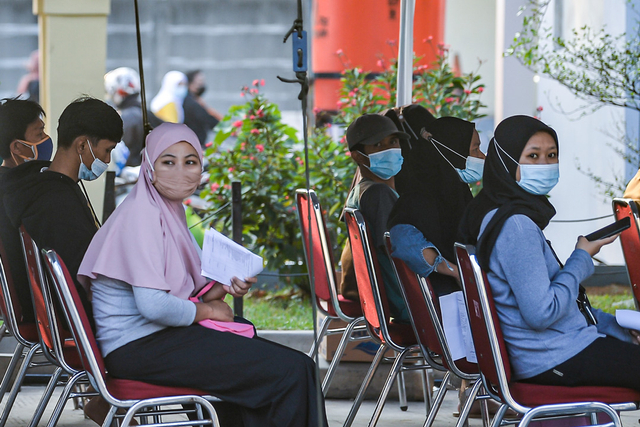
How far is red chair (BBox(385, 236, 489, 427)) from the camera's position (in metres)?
2.32

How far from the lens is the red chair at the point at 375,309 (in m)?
2.78

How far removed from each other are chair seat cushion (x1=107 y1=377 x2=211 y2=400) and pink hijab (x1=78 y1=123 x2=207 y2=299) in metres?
0.26

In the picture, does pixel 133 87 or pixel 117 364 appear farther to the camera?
pixel 133 87

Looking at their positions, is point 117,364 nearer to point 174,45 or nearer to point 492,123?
point 174,45

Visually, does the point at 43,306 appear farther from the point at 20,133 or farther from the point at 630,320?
the point at 630,320

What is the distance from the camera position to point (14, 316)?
9.71 ft

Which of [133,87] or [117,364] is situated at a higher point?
[133,87]

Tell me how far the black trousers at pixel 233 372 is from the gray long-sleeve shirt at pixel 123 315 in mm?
27

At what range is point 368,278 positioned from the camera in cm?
287

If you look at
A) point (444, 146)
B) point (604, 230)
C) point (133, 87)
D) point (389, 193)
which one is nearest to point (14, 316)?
point (389, 193)

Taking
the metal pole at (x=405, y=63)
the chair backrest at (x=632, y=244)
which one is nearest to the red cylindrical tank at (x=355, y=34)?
the metal pole at (x=405, y=63)

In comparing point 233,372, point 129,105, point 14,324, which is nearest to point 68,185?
point 14,324

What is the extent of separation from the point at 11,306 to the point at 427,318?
5.06 ft

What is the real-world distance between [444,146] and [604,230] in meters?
1.04
